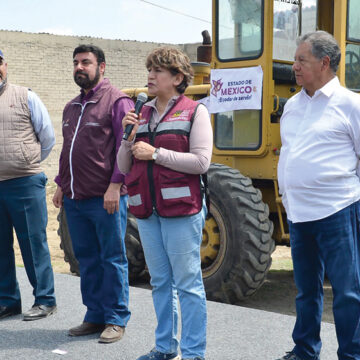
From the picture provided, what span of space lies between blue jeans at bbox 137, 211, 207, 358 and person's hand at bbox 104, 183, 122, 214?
0.52 meters

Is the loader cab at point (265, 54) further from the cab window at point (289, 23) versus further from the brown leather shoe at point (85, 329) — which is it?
the brown leather shoe at point (85, 329)

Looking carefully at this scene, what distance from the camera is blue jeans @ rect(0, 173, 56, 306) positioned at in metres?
4.45

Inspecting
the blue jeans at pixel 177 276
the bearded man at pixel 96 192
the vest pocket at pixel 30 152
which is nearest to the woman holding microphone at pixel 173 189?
the blue jeans at pixel 177 276

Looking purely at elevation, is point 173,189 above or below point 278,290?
above

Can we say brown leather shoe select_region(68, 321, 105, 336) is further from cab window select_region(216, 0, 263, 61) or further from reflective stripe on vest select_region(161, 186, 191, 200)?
cab window select_region(216, 0, 263, 61)

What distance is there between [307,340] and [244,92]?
9.57 ft

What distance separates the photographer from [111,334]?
4.03m

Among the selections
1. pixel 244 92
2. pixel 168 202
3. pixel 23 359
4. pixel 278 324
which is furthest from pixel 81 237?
pixel 244 92

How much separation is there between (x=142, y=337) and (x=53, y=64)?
506 inches

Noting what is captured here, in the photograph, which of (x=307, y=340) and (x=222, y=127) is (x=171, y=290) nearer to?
(x=307, y=340)

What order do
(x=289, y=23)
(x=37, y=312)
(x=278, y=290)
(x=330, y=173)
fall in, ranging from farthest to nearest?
(x=278, y=290) < (x=289, y=23) < (x=37, y=312) < (x=330, y=173)

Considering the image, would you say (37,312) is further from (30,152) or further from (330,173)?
(330,173)

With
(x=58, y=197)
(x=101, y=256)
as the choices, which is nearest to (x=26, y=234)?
(x=58, y=197)

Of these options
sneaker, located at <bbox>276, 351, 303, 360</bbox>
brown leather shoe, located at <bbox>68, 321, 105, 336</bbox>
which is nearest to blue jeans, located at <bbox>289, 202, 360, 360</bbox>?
sneaker, located at <bbox>276, 351, 303, 360</bbox>
